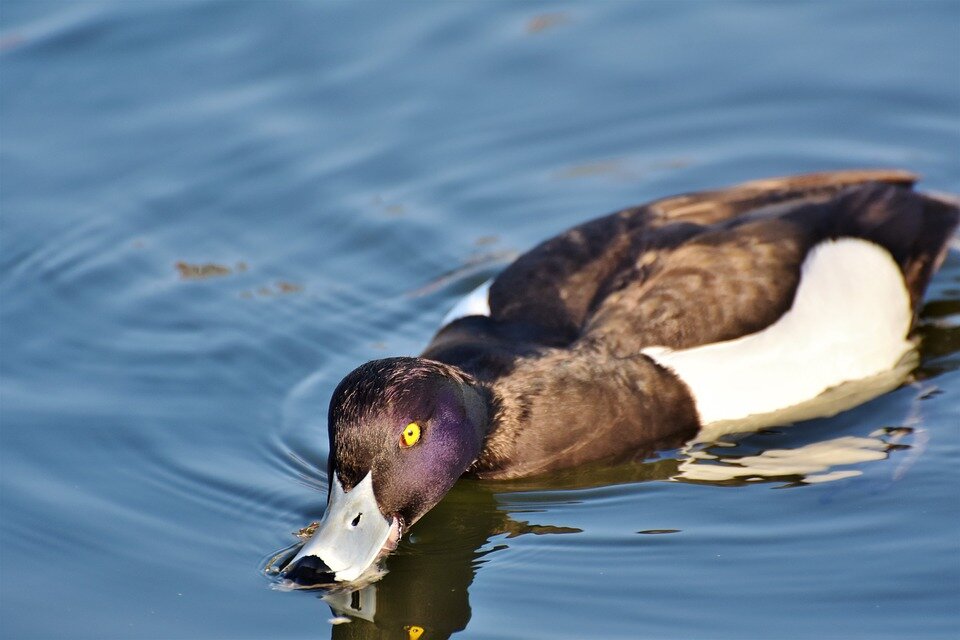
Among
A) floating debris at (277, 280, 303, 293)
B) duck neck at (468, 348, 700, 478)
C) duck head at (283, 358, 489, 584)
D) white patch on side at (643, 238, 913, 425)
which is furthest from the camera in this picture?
floating debris at (277, 280, 303, 293)

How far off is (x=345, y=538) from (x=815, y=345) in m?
2.74

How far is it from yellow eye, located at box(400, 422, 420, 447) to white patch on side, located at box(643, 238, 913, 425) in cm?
149

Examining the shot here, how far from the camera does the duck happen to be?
20.7ft

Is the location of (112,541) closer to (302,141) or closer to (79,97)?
(302,141)

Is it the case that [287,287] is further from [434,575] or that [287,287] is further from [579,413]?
[434,575]

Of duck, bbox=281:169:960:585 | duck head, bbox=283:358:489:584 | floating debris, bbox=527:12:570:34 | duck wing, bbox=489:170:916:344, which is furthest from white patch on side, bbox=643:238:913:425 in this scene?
floating debris, bbox=527:12:570:34

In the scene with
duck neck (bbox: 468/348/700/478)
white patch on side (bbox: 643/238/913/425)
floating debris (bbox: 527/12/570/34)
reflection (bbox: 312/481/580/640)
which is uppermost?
floating debris (bbox: 527/12/570/34)

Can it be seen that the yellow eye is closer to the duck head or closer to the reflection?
the duck head

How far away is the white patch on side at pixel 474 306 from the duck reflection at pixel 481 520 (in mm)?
1050

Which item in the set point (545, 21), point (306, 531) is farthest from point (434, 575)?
point (545, 21)

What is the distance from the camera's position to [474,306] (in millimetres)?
7965

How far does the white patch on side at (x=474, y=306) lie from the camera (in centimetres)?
789

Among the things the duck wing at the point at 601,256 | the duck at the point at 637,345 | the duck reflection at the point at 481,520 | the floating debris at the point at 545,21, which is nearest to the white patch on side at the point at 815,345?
the duck at the point at 637,345

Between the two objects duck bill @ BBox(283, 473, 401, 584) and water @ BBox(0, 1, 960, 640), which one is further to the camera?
water @ BBox(0, 1, 960, 640)
